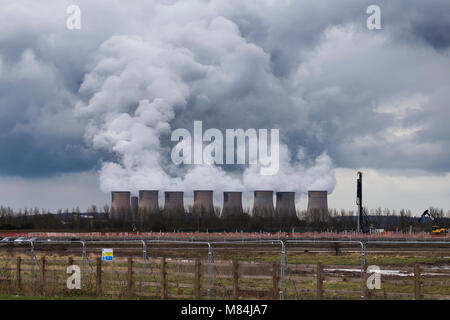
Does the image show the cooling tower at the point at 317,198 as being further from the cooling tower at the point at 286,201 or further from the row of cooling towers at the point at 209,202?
the cooling tower at the point at 286,201

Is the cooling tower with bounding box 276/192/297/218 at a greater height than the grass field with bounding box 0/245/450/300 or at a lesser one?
greater

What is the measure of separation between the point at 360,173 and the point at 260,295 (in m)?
84.5

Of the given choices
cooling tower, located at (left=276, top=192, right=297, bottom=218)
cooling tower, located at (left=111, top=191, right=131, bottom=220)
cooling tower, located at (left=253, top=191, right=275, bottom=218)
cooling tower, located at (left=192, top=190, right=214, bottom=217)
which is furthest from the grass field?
cooling tower, located at (left=276, top=192, right=297, bottom=218)

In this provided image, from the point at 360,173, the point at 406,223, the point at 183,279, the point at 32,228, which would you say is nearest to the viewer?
the point at 183,279

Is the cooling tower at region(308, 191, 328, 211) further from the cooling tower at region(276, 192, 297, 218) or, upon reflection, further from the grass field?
the grass field

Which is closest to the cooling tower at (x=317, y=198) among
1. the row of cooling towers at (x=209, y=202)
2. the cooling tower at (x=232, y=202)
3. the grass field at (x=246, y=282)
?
the row of cooling towers at (x=209, y=202)

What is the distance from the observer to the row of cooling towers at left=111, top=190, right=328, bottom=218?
113812 millimetres

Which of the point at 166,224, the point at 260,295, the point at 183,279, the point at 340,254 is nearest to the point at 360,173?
the point at 166,224

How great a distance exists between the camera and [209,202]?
384ft

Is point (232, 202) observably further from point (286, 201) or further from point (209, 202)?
point (286, 201)
